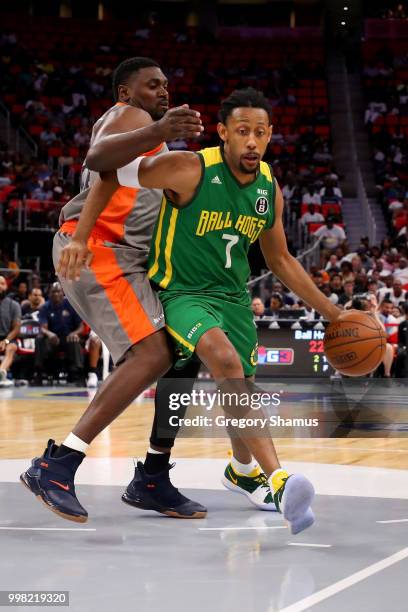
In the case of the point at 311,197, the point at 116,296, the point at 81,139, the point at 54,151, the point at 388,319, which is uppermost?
the point at 81,139

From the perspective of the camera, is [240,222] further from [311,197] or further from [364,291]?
[311,197]

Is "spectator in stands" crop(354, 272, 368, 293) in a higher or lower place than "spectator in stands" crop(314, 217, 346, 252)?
lower

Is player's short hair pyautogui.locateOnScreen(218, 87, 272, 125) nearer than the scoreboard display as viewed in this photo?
Yes

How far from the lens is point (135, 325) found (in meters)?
3.77

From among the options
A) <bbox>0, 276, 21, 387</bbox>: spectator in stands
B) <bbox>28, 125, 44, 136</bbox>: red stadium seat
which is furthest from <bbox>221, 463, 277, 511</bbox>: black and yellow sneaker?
<bbox>28, 125, 44, 136</bbox>: red stadium seat

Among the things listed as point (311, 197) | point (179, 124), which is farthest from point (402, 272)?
point (179, 124)

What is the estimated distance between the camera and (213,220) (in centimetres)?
379

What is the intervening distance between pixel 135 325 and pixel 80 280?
0.30 m

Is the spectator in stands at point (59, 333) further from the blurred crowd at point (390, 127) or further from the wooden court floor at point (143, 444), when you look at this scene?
the blurred crowd at point (390, 127)

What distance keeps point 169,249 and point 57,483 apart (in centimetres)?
94

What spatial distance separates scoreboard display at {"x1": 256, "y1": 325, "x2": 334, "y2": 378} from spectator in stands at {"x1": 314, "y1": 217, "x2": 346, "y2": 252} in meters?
5.00

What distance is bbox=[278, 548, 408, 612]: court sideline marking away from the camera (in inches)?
99.6

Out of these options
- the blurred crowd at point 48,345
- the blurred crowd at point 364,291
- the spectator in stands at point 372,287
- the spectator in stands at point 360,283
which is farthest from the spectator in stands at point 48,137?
the spectator in stands at point 372,287

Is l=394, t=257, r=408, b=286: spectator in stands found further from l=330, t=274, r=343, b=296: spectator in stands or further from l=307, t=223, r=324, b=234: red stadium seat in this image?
l=307, t=223, r=324, b=234: red stadium seat
